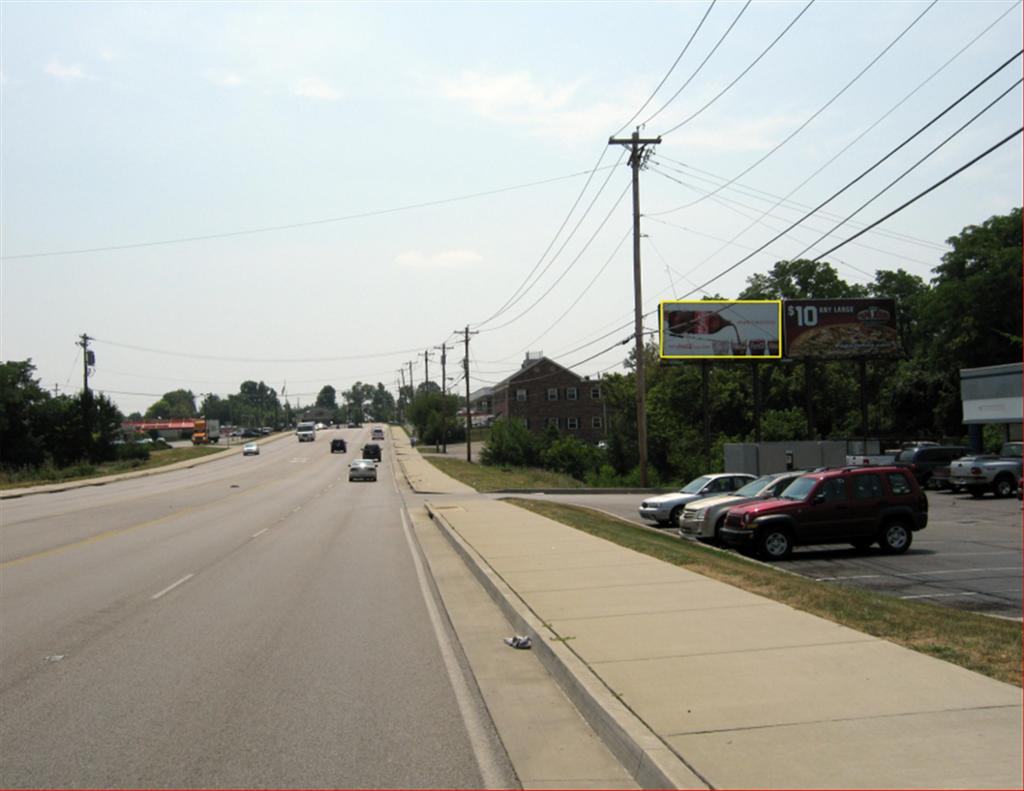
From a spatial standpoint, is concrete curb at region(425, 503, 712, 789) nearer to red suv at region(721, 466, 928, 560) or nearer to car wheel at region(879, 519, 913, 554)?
red suv at region(721, 466, 928, 560)

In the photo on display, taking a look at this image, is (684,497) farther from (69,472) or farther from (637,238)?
(69,472)

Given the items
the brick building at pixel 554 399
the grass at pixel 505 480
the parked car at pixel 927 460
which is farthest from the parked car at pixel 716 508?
the brick building at pixel 554 399

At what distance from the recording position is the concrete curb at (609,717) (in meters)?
5.32

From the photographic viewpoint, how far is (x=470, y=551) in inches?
698

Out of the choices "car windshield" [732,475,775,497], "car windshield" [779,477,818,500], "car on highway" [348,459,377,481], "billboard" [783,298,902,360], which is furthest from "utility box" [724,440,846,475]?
"car windshield" [779,477,818,500]

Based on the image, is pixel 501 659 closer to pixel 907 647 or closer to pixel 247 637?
pixel 247 637

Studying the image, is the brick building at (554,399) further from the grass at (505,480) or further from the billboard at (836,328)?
the billboard at (836,328)

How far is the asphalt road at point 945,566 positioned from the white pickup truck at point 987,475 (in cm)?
822

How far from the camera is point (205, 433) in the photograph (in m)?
130

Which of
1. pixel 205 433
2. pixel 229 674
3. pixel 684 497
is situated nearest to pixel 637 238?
pixel 684 497

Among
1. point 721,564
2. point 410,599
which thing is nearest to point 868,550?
point 721,564

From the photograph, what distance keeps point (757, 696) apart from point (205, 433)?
427 feet

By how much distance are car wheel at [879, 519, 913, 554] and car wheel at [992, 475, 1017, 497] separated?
62.3 feet

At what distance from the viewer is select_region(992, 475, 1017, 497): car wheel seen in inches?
1415
